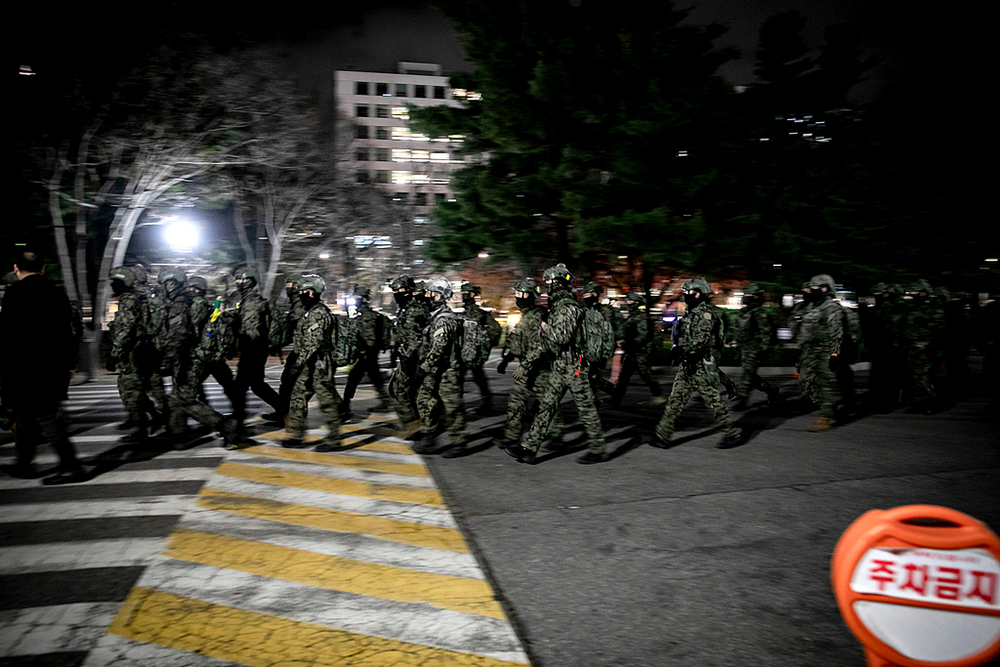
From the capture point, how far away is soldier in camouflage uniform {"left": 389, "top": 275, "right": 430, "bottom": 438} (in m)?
8.59

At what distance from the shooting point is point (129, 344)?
7.55 metres

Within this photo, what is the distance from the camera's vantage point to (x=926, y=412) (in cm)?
1048

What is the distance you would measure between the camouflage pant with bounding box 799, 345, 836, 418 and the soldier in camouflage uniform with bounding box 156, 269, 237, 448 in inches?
296

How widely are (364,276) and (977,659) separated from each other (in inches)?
1576

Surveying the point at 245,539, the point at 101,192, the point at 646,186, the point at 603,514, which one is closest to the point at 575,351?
the point at 603,514

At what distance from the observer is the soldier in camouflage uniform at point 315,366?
294 inches

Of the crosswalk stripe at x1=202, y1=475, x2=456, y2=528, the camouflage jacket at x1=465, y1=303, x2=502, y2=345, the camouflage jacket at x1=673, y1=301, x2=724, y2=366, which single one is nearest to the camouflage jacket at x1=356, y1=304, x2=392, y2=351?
the camouflage jacket at x1=465, y1=303, x2=502, y2=345

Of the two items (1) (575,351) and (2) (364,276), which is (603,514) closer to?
→ (1) (575,351)

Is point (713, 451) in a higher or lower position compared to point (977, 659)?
lower

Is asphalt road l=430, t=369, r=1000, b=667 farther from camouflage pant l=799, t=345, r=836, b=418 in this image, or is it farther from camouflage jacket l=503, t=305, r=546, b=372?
camouflage jacket l=503, t=305, r=546, b=372

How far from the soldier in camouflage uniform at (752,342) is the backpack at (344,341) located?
627cm

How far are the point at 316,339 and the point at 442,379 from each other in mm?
1484

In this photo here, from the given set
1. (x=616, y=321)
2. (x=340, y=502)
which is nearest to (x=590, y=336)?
(x=340, y=502)

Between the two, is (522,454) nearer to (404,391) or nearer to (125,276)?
(404,391)
